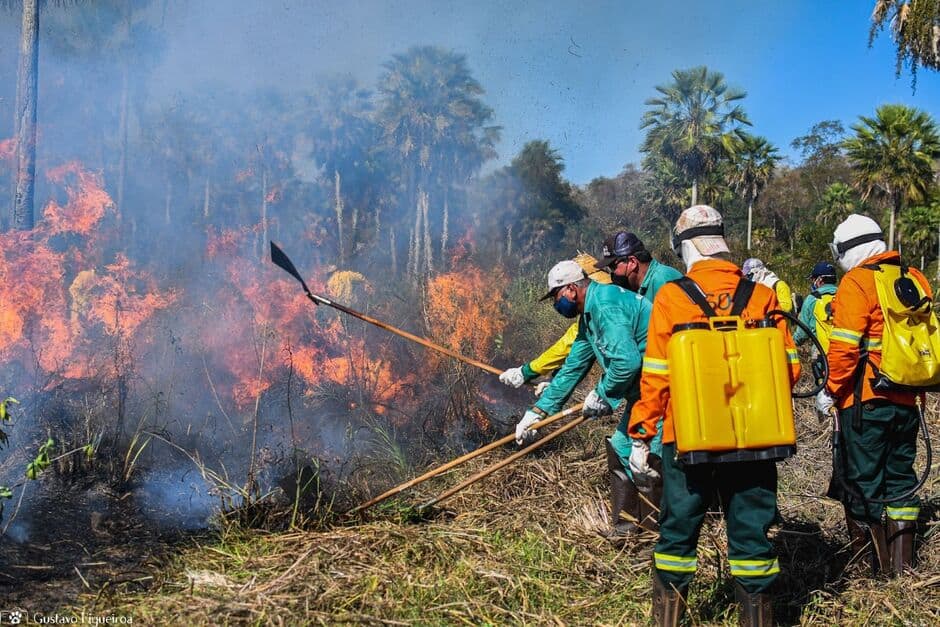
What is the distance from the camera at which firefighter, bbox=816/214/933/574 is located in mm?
3529

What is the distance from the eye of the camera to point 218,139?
14445 mm

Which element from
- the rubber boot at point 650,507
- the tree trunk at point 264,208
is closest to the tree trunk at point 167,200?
the tree trunk at point 264,208

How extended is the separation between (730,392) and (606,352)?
112 cm

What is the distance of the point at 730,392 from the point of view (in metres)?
2.64

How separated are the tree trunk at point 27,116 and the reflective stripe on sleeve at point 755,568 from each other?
9.83 m

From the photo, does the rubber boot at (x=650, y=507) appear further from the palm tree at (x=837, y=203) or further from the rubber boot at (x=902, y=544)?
the palm tree at (x=837, y=203)

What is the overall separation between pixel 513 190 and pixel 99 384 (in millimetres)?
11975

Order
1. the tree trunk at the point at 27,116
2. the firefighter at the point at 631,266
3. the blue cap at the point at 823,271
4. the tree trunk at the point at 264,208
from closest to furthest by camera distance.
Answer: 1. the firefighter at the point at 631,266
2. the blue cap at the point at 823,271
3. the tree trunk at the point at 27,116
4. the tree trunk at the point at 264,208

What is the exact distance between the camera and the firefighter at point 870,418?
3.53m

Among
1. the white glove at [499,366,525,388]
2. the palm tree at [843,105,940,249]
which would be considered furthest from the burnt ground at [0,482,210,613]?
the palm tree at [843,105,940,249]

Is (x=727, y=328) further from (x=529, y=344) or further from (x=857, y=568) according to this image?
(x=529, y=344)

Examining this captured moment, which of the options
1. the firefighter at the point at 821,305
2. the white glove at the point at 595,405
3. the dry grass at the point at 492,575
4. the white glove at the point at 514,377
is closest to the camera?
the dry grass at the point at 492,575

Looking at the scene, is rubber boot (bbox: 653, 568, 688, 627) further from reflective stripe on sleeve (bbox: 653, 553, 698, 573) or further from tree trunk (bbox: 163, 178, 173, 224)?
tree trunk (bbox: 163, 178, 173, 224)

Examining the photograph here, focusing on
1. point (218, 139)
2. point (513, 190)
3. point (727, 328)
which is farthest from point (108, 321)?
point (513, 190)
